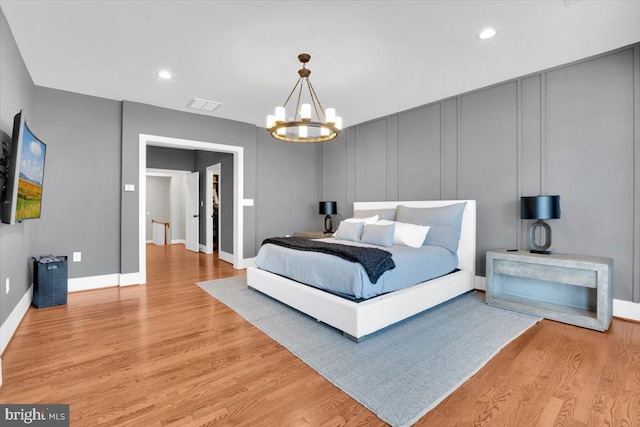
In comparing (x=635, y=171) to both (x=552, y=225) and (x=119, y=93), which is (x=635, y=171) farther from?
(x=119, y=93)

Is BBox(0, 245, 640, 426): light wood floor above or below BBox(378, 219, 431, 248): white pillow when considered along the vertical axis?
below

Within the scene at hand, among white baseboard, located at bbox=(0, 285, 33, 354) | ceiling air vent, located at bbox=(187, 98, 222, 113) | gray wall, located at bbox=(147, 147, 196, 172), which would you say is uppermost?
ceiling air vent, located at bbox=(187, 98, 222, 113)

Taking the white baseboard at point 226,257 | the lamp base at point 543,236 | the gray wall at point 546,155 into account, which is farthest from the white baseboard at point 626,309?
the white baseboard at point 226,257

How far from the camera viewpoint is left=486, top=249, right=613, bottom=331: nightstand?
2.73 m

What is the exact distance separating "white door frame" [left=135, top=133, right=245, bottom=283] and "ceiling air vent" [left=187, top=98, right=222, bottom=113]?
0.56m

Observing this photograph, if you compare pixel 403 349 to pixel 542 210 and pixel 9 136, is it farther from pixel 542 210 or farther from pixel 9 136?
pixel 9 136

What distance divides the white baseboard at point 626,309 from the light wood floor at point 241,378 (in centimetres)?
9

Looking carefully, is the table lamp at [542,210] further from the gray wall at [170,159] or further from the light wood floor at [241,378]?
the gray wall at [170,159]

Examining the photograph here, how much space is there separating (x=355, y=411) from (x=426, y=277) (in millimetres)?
1896

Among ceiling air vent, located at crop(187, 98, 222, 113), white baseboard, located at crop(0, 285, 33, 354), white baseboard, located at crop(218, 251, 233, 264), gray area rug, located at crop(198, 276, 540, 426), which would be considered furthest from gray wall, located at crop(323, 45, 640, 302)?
white baseboard, located at crop(0, 285, 33, 354)

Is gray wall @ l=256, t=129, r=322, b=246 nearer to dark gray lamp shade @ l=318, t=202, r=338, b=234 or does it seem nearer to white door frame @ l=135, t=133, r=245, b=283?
white door frame @ l=135, t=133, r=245, b=283

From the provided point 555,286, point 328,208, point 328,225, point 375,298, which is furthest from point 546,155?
point 328,225

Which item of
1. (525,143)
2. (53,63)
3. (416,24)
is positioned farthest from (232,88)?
(525,143)

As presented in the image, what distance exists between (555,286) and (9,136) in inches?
217
